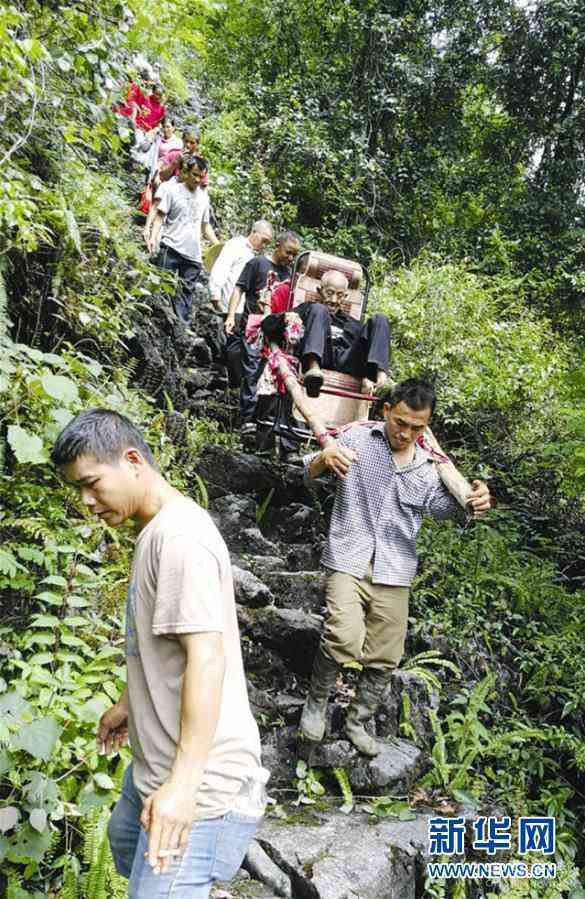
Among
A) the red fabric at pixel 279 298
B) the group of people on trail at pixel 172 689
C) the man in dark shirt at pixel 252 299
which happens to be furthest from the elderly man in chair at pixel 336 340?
the group of people on trail at pixel 172 689

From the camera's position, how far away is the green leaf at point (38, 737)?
2607 millimetres

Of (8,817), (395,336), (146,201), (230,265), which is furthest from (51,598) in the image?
(146,201)

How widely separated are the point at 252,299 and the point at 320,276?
84 centimetres

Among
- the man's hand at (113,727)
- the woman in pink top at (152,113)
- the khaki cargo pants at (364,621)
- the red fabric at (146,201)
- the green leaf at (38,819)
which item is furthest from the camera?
the woman in pink top at (152,113)

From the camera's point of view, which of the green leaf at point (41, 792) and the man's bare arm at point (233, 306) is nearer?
the green leaf at point (41, 792)

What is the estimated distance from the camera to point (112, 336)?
17.0 feet

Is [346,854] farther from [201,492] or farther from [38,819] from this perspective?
[201,492]

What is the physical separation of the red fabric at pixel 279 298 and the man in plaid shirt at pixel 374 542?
11.4 feet

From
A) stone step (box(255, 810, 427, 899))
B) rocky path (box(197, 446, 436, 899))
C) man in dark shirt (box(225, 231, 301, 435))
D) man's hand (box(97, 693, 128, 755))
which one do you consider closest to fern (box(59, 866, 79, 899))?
rocky path (box(197, 446, 436, 899))

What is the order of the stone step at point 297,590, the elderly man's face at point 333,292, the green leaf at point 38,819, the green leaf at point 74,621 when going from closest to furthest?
the green leaf at point 38,819 → the green leaf at point 74,621 → the stone step at point 297,590 → the elderly man's face at point 333,292

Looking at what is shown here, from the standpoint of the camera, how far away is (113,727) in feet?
7.45

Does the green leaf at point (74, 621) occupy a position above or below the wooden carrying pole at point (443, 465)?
below

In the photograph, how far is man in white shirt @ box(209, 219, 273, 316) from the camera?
7.84m

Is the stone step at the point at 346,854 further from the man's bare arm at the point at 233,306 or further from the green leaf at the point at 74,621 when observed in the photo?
the man's bare arm at the point at 233,306
